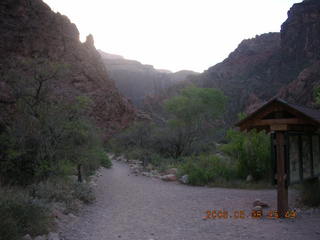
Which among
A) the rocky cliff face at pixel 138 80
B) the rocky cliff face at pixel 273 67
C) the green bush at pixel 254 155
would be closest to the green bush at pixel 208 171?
the green bush at pixel 254 155

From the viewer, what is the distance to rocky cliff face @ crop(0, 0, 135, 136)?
4197 cm

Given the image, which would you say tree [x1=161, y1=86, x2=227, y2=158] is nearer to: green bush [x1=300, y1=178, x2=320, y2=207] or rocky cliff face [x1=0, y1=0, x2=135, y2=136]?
green bush [x1=300, y1=178, x2=320, y2=207]

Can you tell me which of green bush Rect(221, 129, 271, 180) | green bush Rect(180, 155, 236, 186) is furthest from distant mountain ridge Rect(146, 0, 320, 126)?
green bush Rect(221, 129, 271, 180)

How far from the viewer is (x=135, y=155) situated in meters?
26.2

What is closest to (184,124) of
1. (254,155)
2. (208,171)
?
(208,171)

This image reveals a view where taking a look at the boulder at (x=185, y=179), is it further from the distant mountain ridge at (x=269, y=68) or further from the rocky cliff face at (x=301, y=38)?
the rocky cliff face at (x=301, y=38)

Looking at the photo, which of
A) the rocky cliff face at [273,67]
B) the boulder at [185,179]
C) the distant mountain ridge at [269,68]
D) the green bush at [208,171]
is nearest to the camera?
the green bush at [208,171]

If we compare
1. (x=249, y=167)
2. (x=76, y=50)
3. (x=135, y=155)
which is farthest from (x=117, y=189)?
(x=76, y=50)

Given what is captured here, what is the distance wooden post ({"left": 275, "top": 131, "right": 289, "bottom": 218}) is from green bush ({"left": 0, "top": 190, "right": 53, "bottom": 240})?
5088mm

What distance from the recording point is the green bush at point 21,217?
15.8 ft

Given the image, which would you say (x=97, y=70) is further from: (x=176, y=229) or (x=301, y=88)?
(x=176, y=229)

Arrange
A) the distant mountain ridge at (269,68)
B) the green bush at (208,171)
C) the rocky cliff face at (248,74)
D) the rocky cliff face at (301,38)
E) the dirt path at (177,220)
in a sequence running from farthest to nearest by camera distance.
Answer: the rocky cliff face at (301,38), the rocky cliff face at (248,74), the distant mountain ridge at (269,68), the green bush at (208,171), the dirt path at (177,220)

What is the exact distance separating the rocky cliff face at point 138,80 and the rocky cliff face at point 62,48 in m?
16.9

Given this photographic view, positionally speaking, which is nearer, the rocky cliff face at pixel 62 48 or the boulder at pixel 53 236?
the boulder at pixel 53 236
